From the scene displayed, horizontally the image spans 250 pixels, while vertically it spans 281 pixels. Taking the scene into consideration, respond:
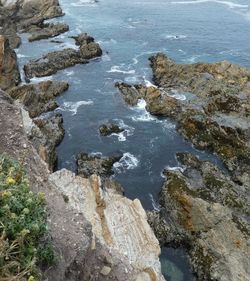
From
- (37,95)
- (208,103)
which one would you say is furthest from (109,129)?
(208,103)

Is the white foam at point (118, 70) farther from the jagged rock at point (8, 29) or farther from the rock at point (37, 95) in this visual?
the jagged rock at point (8, 29)

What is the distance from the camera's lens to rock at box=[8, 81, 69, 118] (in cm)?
5597

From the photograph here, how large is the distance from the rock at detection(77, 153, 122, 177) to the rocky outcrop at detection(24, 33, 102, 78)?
24.1m

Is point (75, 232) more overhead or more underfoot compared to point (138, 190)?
more overhead

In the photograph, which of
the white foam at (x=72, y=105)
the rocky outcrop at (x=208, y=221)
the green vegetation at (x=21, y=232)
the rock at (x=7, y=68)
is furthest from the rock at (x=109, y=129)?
the green vegetation at (x=21, y=232)

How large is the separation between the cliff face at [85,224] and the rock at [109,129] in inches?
678

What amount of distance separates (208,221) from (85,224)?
19.4 meters

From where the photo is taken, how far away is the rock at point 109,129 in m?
53.6

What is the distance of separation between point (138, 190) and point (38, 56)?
1548 inches

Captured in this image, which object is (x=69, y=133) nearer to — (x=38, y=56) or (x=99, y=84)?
(x=99, y=84)

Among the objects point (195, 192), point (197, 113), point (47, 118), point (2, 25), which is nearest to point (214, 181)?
point (195, 192)

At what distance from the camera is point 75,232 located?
18500mm

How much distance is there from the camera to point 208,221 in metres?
36.6

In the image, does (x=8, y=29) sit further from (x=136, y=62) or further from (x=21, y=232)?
(x=21, y=232)
